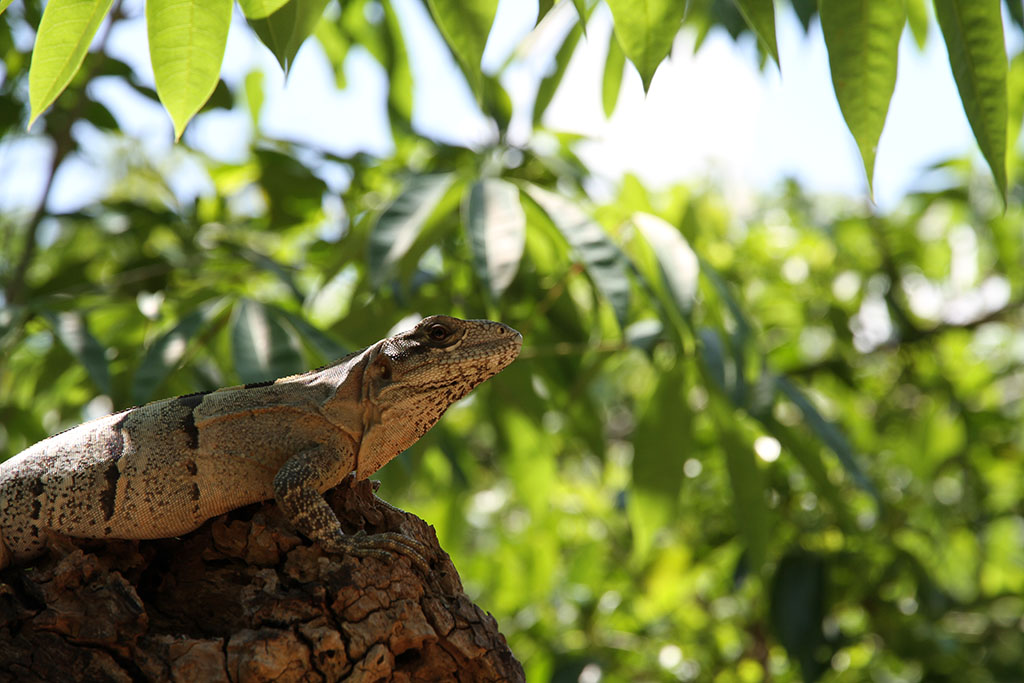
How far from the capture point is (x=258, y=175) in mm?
5609

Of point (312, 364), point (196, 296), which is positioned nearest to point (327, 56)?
point (196, 296)

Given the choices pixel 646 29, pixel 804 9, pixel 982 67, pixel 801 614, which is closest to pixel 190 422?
pixel 646 29

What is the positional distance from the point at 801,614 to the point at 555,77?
3.09 m

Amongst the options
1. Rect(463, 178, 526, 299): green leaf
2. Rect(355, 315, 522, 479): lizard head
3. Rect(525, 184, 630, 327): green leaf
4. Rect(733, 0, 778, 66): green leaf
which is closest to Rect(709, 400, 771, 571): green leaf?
Rect(525, 184, 630, 327): green leaf

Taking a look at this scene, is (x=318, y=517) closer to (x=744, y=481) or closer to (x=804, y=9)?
(x=744, y=481)

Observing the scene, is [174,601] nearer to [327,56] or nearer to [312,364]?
[312,364]

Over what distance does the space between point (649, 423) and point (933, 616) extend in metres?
2.56

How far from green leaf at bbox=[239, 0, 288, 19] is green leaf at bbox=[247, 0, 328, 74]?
0.07 feet

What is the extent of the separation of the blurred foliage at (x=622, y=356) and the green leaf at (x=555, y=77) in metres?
0.03

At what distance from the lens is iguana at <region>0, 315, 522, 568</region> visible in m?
2.63

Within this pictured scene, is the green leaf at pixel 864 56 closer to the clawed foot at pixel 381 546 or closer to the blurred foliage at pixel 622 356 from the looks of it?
the blurred foliage at pixel 622 356

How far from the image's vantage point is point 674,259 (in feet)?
12.3

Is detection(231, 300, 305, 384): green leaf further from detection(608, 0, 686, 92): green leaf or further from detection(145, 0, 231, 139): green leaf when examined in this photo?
detection(608, 0, 686, 92): green leaf

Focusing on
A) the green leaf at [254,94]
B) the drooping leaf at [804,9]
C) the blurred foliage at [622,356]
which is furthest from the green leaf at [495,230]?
the green leaf at [254,94]
